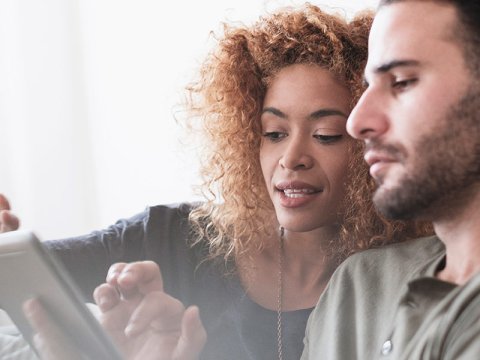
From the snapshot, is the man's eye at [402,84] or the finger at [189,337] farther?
the finger at [189,337]

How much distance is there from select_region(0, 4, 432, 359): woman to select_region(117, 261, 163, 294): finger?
1.15 feet

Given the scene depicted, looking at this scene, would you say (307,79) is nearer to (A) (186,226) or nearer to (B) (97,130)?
(A) (186,226)

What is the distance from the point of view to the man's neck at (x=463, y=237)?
89 cm

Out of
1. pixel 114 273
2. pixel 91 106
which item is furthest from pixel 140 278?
pixel 91 106

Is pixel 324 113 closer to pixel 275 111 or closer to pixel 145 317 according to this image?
pixel 275 111

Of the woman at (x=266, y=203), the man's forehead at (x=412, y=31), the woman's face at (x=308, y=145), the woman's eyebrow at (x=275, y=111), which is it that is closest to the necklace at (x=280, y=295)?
the woman at (x=266, y=203)

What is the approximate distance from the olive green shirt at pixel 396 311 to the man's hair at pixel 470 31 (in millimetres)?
236

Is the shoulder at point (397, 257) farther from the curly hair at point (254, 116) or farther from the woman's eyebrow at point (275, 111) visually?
the woman's eyebrow at point (275, 111)

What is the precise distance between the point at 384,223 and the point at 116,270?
51 centimetres

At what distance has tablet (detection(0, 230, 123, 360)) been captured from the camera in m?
0.90

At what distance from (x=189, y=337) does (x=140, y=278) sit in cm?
10

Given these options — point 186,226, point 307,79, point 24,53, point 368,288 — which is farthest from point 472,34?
point 24,53

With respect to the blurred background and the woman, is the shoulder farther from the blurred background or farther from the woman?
the blurred background

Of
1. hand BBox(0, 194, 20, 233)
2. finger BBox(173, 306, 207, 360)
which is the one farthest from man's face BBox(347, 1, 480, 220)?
hand BBox(0, 194, 20, 233)
